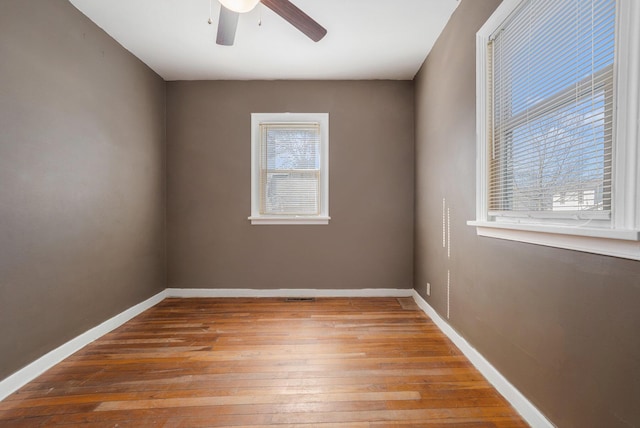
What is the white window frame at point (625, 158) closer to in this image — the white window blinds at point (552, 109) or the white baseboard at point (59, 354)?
the white window blinds at point (552, 109)

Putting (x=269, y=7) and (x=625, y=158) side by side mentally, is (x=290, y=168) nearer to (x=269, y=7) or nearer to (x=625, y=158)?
(x=269, y=7)

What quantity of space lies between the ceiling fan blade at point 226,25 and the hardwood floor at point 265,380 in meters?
2.33

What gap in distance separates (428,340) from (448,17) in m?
2.67

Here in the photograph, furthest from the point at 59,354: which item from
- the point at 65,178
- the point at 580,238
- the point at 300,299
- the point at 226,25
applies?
the point at 580,238

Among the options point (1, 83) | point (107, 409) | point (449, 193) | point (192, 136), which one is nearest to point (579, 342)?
point (449, 193)

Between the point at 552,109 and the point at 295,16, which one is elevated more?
the point at 295,16

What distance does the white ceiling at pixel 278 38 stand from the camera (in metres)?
2.38

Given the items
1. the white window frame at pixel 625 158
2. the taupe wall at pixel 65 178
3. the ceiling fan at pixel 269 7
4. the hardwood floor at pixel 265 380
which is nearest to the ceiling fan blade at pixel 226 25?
the ceiling fan at pixel 269 7

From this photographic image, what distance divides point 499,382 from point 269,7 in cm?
269

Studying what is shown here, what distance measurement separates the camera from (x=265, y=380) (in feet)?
6.44

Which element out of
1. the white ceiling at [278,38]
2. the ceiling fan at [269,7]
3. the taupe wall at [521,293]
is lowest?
the taupe wall at [521,293]

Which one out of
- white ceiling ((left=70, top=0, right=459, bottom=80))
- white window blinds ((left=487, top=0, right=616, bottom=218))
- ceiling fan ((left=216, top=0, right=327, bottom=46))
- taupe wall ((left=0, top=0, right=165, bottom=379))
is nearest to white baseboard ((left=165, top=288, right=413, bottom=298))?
taupe wall ((left=0, top=0, right=165, bottom=379))

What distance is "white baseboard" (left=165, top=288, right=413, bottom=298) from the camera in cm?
374

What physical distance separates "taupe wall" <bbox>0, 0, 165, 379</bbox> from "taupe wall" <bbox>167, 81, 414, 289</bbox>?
51 cm
